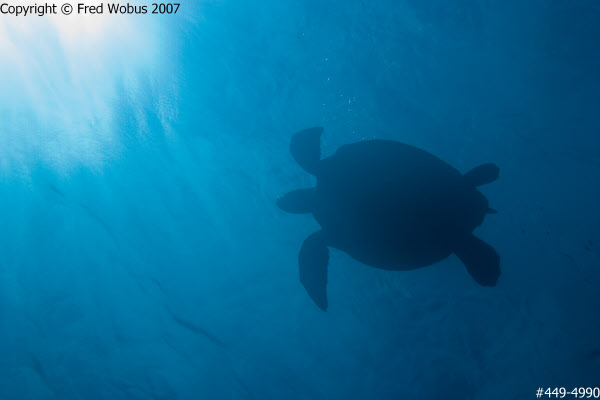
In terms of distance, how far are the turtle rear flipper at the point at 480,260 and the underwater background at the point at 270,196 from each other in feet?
5.48

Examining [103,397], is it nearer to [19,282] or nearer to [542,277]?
[19,282]

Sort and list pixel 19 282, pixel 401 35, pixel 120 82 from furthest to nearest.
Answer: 1. pixel 19 282
2. pixel 120 82
3. pixel 401 35

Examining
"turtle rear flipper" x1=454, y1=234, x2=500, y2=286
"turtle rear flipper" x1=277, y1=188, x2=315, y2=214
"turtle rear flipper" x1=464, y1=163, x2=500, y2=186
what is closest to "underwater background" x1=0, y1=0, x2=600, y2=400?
"turtle rear flipper" x1=277, y1=188, x2=315, y2=214

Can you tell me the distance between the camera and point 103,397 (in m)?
7.99

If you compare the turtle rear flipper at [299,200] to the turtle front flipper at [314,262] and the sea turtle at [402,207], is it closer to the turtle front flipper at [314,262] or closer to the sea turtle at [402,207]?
the sea turtle at [402,207]

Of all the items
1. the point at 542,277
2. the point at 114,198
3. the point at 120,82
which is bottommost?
the point at 542,277

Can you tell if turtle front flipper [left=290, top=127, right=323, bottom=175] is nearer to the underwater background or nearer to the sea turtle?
the sea turtle

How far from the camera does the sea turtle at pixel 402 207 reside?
12.3 feet

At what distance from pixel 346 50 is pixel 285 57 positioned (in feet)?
3.95

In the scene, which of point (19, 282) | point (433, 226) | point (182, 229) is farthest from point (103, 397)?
point (433, 226)

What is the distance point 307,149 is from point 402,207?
64.3 inches

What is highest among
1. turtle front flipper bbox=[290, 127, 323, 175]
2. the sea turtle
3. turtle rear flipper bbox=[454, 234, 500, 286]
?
turtle front flipper bbox=[290, 127, 323, 175]

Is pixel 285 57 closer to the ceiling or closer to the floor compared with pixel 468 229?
closer to the ceiling

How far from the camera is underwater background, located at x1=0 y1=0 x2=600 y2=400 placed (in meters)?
5.19
